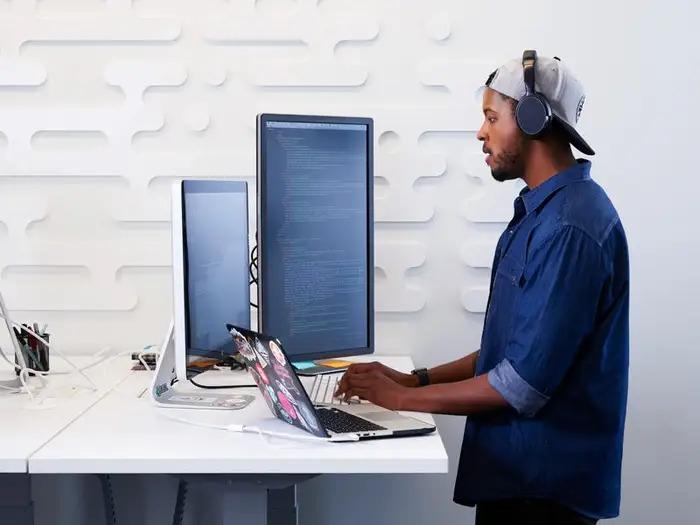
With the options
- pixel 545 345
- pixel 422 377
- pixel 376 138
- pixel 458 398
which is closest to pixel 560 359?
pixel 545 345

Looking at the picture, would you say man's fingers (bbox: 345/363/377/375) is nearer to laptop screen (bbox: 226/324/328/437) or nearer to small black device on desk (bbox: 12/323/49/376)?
laptop screen (bbox: 226/324/328/437)

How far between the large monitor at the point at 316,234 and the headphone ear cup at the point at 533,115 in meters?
0.55

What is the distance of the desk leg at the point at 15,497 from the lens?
1.75 metres

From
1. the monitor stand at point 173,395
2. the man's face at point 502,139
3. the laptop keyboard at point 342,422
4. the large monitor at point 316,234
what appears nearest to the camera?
the laptop keyboard at point 342,422

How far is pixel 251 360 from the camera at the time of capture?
178 cm

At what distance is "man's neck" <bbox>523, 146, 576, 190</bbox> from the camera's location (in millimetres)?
1823

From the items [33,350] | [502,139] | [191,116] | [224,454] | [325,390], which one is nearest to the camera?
[224,454]

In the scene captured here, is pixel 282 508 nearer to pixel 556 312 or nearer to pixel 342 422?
pixel 342 422

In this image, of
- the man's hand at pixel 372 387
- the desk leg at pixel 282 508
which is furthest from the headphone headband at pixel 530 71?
the desk leg at pixel 282 508

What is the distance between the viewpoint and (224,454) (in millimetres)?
1644

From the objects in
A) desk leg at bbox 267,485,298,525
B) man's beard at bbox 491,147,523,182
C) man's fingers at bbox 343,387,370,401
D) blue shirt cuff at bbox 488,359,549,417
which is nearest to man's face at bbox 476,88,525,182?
man's beard at bbox 491,147,523,182

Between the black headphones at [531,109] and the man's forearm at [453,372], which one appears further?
the man's forearm at [453,372]

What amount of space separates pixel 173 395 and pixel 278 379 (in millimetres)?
412

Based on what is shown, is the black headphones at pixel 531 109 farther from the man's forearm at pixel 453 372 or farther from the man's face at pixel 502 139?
the man's forearm at pixel 453 372
